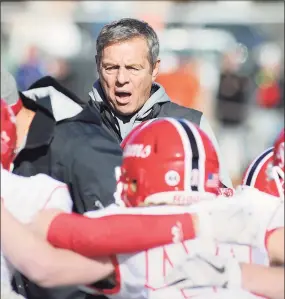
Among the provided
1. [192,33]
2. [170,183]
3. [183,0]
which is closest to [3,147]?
[170,183]

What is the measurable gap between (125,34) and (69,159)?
134 cm

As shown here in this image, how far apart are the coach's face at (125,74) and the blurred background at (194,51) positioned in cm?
872

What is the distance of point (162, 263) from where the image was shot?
137 inches

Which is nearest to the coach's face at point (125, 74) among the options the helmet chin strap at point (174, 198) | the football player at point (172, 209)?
the football player at point (172, 209)

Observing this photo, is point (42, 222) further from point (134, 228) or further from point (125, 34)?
point (125, 34)

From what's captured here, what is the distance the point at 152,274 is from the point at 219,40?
40.2ft

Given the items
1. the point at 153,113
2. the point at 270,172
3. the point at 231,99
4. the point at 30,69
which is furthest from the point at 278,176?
the point at 30,69

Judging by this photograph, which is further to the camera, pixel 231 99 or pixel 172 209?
pixel 231 99

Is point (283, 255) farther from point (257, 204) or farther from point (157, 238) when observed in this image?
point (157, 238)

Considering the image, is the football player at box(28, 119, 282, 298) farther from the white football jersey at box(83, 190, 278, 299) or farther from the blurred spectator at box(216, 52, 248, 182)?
the blurred spectator at box(216, 52, 248, 182)

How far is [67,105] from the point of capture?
417 cm

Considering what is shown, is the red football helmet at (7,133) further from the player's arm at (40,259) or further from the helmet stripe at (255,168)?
the helmet stripe at (255,168)

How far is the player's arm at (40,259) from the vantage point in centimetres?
334

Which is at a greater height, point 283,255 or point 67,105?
point 67,105
